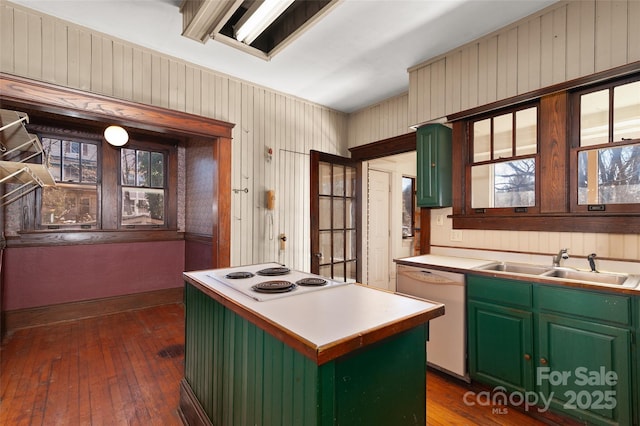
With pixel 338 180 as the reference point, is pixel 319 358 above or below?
below

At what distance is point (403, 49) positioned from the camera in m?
2.87

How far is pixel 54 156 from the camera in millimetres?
3713

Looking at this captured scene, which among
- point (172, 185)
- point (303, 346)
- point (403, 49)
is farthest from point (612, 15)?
point (172, 185)

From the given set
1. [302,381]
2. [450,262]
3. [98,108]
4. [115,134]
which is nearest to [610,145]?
[450,262]

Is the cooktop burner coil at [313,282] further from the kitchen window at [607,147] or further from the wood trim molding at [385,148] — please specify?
the wood trim molding at [385,148]

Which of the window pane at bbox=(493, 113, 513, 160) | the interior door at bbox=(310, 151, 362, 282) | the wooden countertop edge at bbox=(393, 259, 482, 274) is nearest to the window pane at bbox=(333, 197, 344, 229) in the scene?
the interior door at bbox=(310, 151, 362, 282)

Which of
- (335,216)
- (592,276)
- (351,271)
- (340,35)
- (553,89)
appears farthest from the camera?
(351,271)

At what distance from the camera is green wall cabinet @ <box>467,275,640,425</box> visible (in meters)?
1.66

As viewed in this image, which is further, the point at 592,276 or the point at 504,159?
the point at 504,159

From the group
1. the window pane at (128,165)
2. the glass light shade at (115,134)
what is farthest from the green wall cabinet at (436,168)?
the window pane at (128,165)

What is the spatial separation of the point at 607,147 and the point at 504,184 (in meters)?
0.73

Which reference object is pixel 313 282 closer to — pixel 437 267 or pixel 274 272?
pixel 274 272

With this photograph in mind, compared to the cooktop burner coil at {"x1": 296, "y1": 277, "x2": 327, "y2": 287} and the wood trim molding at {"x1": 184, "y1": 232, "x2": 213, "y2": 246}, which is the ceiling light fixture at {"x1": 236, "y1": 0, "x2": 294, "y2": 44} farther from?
the wood trim molding at {"x1": 184, "y1": 232, "x2": 213, "y2": 246}

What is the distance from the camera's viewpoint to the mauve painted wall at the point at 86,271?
11.2 ft
